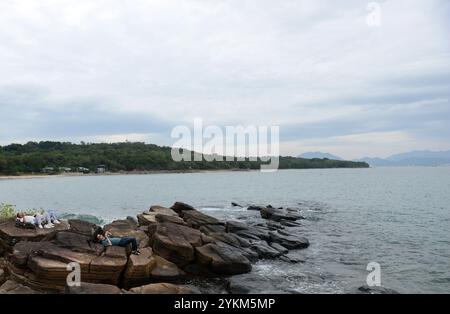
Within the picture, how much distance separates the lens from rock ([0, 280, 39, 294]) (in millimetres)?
20891

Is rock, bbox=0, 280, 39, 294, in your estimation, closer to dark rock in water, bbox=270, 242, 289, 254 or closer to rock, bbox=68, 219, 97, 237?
rock, bbox=68, 219, 97, 237

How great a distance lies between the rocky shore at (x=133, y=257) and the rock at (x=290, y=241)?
10 cm

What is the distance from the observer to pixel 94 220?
53.8m

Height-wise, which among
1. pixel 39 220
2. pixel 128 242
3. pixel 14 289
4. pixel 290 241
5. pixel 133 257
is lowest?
pixel 290 241

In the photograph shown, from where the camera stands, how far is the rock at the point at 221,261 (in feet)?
86.1

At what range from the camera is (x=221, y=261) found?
26.3m

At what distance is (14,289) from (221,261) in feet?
38.7

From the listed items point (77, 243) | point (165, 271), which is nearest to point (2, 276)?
point (77, 243)

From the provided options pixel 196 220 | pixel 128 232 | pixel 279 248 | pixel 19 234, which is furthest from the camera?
pixel 196 220

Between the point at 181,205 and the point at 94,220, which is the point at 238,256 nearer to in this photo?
the point at 181,205

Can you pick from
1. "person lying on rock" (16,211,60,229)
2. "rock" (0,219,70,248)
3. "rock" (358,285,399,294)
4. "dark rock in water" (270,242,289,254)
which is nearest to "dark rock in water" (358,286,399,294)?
"rock" (358,285,399,294)

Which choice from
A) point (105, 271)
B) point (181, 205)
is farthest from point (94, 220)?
point (105, 271)

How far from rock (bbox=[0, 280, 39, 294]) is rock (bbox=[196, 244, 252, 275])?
988 centimetres

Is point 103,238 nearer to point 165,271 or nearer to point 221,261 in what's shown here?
point 165,271
